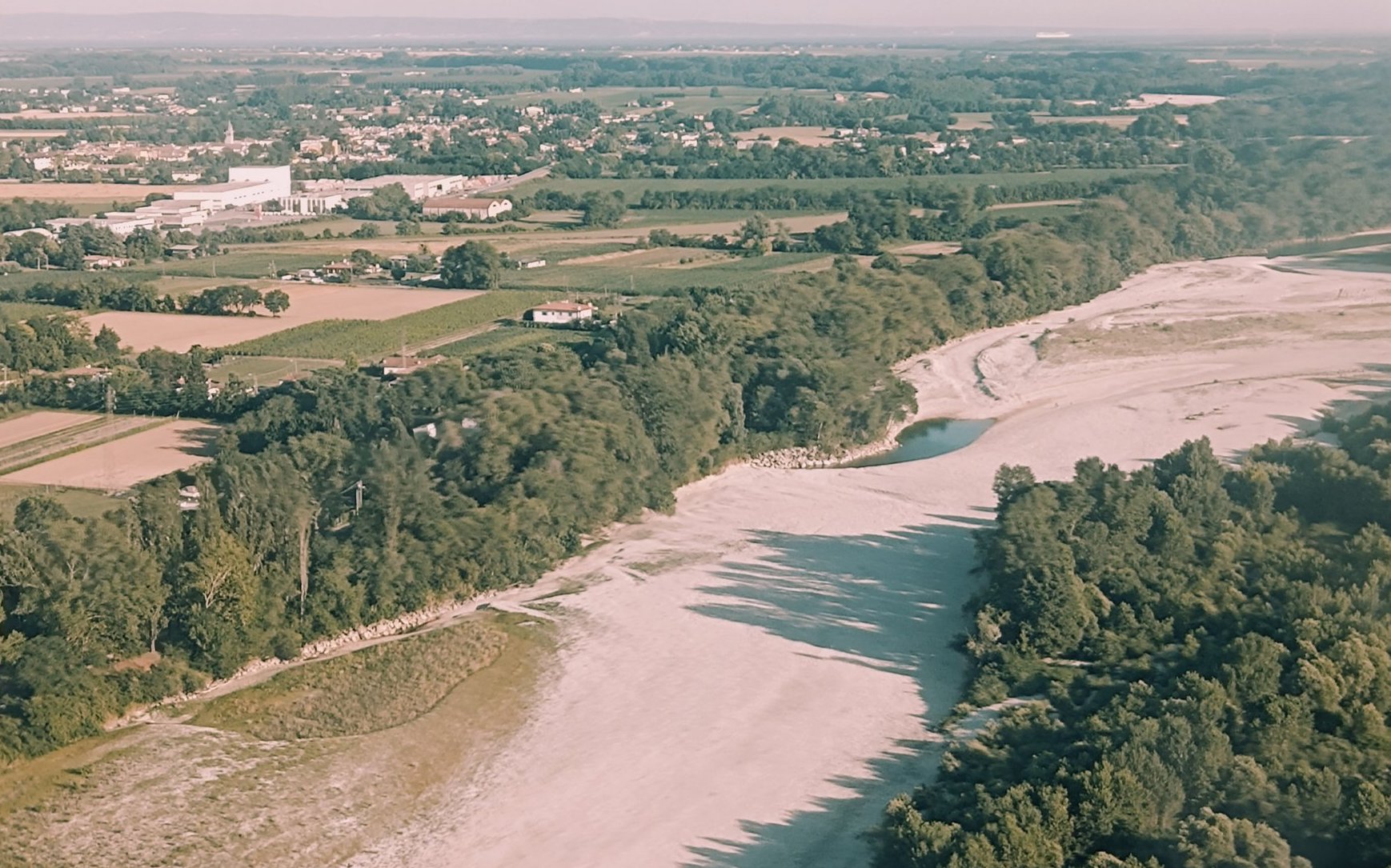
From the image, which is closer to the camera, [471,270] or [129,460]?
[129,460]

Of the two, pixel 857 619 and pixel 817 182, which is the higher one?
pixel 817 182

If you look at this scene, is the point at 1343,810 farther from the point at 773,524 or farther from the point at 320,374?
the point at 320,374

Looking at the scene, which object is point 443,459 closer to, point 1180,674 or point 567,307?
point 1180,674

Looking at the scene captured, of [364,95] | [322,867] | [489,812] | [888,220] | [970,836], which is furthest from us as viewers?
[364,95]

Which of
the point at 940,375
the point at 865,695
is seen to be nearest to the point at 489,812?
the point at 865,695

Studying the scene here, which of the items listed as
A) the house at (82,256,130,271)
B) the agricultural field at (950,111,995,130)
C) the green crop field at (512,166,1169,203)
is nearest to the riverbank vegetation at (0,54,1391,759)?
the house at (82,256,130,271)

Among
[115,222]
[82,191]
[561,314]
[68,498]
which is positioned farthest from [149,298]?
[82,191]

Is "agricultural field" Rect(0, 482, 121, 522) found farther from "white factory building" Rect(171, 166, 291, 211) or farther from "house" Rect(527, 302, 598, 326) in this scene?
"white factory building" Rect(171, 166, 291, 211)
